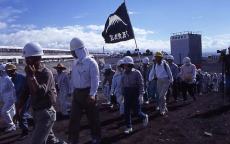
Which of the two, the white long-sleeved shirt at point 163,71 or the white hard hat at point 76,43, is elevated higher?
the white hard hat at point 76,43

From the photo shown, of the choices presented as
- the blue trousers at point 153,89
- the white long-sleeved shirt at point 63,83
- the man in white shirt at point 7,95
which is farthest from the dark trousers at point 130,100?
the blue trousers at point 153,89

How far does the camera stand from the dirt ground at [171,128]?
9.37 metres

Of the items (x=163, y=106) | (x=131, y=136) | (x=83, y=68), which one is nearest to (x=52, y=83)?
(x=83, y=68)

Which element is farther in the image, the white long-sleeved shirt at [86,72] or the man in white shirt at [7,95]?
the man in white shirt at [7,95]

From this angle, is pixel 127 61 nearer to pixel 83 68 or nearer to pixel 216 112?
pixel 83 68

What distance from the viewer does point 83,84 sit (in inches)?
294

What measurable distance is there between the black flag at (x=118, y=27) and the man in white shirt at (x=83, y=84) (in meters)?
8.46

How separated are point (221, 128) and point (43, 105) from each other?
583 centimetres

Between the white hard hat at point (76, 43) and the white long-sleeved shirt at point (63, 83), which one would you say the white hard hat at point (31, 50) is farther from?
the white long-sleeved shirt at point (63, 83)

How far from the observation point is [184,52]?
77750 millimetres

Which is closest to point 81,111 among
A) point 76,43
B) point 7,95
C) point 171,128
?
point 76,43

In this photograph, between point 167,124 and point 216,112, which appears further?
point 216,112

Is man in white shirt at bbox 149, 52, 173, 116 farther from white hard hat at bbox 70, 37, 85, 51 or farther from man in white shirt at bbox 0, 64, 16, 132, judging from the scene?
white hard hat at bbox 70, 37, 85, 51

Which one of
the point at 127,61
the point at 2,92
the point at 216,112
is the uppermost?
the point at 127,61
